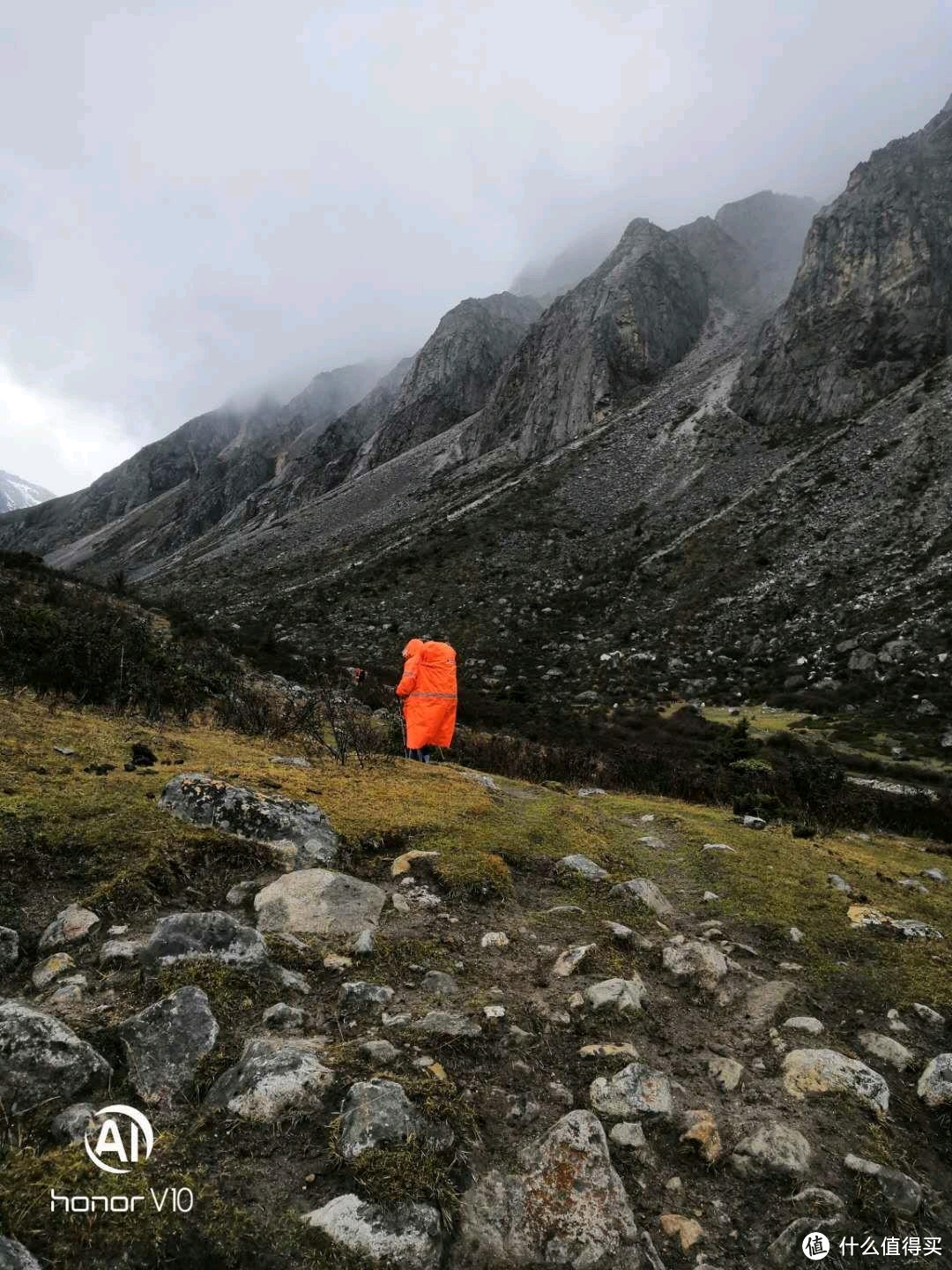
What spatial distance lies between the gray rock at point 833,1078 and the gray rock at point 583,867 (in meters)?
2.29

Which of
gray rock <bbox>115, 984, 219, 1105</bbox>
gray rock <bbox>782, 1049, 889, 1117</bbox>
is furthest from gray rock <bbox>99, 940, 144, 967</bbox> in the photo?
gray rock <bbox>782, 1049, 889, 1117</bbox>

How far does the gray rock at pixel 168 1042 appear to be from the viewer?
2.30 meters

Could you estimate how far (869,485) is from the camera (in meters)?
36.9

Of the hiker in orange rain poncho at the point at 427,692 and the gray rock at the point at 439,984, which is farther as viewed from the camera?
the hiker in orange rain poncho at the point at 427,692

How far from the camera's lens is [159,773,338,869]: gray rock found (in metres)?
4.79

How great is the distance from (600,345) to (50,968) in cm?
7314

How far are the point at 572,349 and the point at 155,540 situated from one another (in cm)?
8532

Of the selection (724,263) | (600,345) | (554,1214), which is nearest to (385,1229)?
(554,1214)

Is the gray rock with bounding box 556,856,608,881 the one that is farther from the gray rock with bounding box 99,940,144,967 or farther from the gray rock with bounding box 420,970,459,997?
the gray rock with bounding box 99,940,144,967

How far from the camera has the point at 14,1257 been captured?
4.92ft

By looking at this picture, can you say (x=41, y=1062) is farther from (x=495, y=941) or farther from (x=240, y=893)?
(x=495, y=941)

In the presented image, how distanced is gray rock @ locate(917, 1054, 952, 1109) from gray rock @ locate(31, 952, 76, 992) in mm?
3835

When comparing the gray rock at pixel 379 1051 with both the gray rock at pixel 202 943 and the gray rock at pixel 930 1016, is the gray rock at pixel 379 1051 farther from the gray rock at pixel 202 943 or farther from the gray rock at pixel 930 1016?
the gray rock at pixel 930 1016

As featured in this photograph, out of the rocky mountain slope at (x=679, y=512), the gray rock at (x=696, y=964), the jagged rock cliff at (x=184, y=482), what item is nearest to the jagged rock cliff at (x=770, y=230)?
the rocky mountain slope at (x=679, y=512)
